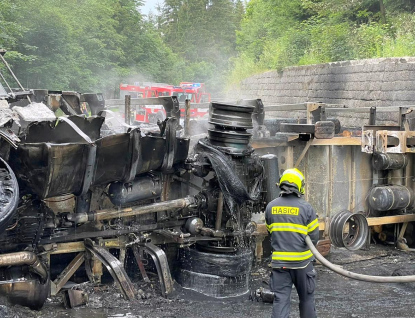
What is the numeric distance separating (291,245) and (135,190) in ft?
6.96

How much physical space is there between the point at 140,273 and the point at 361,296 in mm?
2538

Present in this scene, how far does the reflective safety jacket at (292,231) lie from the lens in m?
4.98

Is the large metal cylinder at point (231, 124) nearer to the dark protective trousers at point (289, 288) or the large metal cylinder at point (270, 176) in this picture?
the large metal cylinder at point (270, 176)

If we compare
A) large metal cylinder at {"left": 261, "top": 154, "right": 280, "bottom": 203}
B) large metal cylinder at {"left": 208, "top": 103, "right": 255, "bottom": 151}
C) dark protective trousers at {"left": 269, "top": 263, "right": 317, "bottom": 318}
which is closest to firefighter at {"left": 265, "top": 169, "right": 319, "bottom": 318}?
dark protective trousers at {"left": 269, "top": 263, "right": 317, "bottom": 318}

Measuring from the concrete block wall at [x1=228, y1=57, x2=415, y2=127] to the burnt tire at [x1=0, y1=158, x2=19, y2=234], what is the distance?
10.7 meters

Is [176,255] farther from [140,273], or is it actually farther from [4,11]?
[4,11]

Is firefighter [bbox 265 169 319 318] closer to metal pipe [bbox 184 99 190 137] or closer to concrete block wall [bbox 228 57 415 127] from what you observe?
metal pipe [bbox 184 99 190 137]

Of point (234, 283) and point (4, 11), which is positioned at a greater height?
point (4, 11)

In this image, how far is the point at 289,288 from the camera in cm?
508

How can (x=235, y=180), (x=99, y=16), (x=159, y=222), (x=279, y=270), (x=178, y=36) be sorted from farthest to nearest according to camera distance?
1. (x=178, y=36)
2. (x=99, y=16)
3. (x=159, y=222)
4. (x=235, y=180)
5. (x=279, y=270)

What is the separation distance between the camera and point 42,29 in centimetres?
2259

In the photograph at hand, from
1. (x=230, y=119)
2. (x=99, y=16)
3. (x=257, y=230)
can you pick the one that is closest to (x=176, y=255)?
(x=257, y=230)

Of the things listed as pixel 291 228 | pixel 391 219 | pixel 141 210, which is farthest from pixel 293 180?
pixel 391 219

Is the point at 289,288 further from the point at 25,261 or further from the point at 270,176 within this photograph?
the point at 25,261
